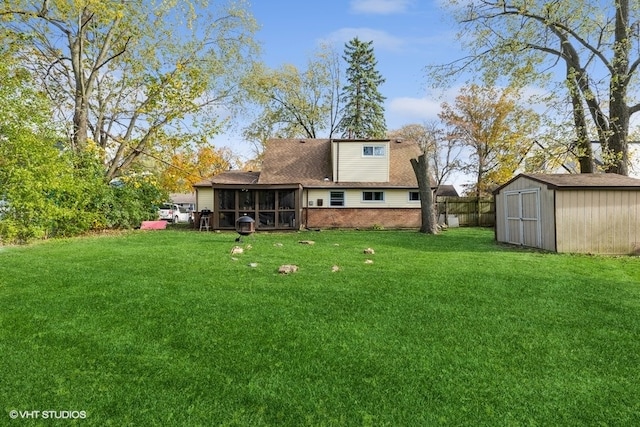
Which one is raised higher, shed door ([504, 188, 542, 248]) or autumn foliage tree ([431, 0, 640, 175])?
autumn foliage tree ([431, 0, 640, 175])

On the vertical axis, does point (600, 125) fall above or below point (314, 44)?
below

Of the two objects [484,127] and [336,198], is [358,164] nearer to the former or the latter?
[336,198]

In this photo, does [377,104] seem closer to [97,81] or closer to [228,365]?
[97,81]

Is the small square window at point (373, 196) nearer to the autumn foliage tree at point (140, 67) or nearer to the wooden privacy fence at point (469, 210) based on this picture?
the wooden privacy fence at point (469, 210)

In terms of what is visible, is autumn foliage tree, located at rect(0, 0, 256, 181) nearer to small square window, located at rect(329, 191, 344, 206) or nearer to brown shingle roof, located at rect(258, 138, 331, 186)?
brown shingle roof, located at rect(258, 138, 331, 186)

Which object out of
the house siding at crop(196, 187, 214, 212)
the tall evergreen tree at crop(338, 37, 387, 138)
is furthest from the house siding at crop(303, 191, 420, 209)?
the tall evergreen tree at crop(338, 37, 387, 138)

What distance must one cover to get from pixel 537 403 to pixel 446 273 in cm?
445

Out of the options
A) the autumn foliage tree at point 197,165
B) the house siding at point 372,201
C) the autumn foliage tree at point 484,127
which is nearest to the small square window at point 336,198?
the house siding at point 372,201

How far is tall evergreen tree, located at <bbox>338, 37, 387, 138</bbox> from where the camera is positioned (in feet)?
111

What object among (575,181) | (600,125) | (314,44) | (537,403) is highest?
(314,44)

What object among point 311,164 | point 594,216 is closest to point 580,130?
point 594,216

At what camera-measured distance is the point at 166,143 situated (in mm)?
19938

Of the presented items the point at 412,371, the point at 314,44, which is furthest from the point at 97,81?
the point at 412,371

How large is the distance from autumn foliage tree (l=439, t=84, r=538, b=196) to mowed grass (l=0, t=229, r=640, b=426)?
72.8 ft
